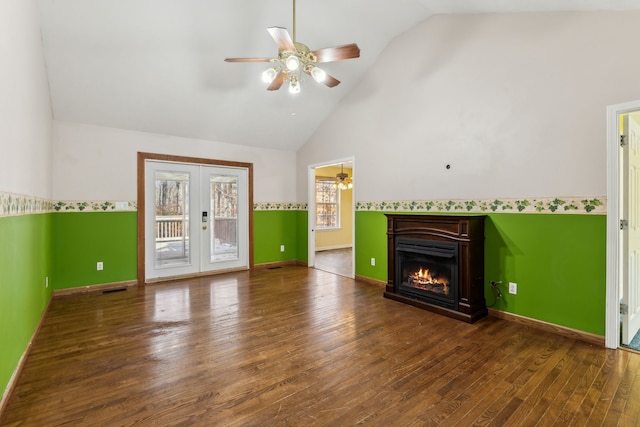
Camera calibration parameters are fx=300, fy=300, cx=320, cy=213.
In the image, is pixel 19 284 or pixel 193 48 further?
pixel 193 48

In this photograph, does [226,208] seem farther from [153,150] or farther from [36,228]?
[36,228]

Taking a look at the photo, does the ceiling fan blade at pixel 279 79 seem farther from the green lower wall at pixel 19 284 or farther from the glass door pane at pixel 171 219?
the glass door pane at pixel 171 219

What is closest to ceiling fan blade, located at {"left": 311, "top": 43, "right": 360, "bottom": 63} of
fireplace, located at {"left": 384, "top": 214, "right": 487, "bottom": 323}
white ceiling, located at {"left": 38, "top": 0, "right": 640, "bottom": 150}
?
white ceiling, located at {"left": 38, "top": 0, "right": 640, "bottom": 150}

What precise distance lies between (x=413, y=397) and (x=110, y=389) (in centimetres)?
203

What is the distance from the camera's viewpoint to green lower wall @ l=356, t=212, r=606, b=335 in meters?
2.71

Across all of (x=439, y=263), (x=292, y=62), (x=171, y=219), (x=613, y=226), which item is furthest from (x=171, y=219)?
(x=613, y=226)

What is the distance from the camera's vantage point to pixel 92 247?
4.43 meters


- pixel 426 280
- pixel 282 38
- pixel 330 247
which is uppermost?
pixel 282 38

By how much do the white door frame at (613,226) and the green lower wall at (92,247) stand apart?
583 cm

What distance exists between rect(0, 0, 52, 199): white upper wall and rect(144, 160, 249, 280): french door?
1631mm

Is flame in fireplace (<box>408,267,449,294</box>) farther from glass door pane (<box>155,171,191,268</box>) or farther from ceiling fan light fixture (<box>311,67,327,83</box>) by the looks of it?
glass door pane (<box>155,171,191,268</box>)

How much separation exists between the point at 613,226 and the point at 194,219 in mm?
5421

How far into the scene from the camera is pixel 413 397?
1.95m

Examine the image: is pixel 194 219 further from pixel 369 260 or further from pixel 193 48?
pixel 369 260
